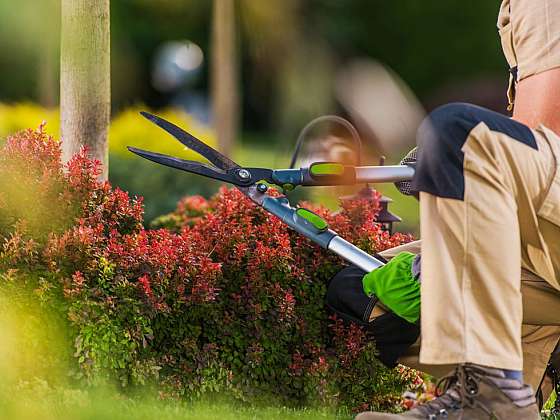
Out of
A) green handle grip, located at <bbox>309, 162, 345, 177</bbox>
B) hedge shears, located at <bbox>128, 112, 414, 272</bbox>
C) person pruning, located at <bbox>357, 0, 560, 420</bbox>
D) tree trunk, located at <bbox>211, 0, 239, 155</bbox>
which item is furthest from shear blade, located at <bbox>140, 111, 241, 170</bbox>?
tree trunk, located at <bbox>211, 0, 239, 155</bbox>

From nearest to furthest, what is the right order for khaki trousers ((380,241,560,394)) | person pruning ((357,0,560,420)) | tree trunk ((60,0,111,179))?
1. person pruning ((357,0,560,420))
2. khaki trousers ((380,241,560,394))
3. tree trunk ((60,0,111,179))

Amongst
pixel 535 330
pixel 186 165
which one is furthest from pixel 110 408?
pixel 535 330

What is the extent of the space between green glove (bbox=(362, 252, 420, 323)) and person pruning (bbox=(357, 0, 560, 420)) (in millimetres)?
367

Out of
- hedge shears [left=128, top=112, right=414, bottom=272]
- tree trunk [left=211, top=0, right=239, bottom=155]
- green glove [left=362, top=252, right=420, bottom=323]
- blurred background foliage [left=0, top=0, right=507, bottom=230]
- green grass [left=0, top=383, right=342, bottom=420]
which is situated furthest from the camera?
blurred background foliage [left=0, top=0, right=507, bottom=230]

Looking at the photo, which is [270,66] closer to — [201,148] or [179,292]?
[201,148]

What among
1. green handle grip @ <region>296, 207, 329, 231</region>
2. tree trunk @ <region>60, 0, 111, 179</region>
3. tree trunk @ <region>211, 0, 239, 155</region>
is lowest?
green handle grip @ <region>296, 207, 329, 231</region>

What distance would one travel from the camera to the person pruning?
8.31 feet

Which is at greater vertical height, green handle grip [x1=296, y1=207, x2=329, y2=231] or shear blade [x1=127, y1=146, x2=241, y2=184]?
shear blade [x1=127, y1=146, x2=241, y2=184]

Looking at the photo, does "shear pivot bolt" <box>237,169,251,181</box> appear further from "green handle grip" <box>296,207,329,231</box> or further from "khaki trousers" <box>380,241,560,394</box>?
"khaki trousers" <box>380,241,560,394</box>

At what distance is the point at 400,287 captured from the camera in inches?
119

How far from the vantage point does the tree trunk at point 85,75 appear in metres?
3.58

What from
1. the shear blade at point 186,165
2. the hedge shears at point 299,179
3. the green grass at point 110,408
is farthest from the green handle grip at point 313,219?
the green grass at point 110,408

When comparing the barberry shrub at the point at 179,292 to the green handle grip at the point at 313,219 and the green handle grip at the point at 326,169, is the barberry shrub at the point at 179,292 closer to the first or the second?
the green handle grip at the point at 313,219

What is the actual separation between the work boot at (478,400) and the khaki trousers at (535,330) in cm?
10
